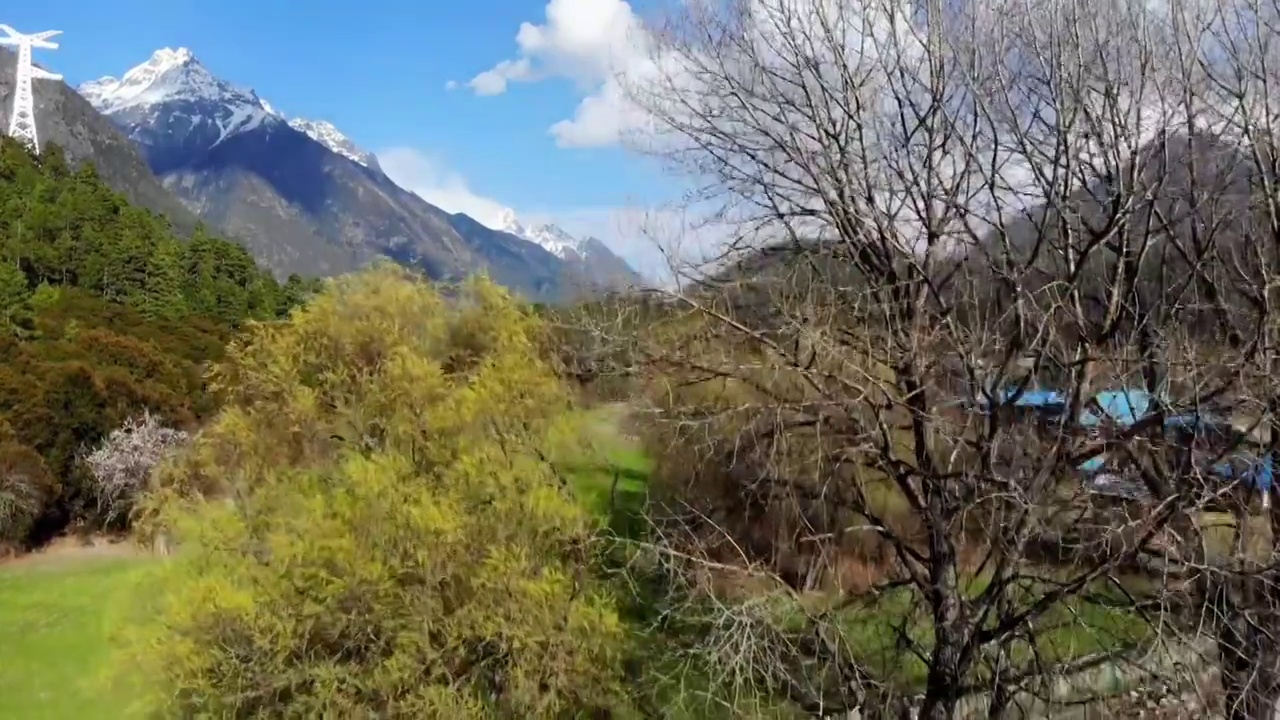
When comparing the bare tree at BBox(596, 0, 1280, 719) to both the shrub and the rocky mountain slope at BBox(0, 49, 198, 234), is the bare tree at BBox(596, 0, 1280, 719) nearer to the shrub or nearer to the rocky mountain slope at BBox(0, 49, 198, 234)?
the shrub

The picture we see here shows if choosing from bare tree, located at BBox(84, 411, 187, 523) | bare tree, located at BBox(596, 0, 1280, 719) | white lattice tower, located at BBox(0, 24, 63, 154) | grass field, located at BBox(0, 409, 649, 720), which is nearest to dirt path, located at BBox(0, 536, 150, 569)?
grass field, located at BBox(0, 409, 649, 720)

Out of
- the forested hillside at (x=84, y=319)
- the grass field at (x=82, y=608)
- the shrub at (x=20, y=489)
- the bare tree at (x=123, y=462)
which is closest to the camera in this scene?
the grass field at (x=82, y=608)

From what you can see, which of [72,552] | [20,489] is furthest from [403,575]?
[72,552]

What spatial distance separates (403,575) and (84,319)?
1412 inches

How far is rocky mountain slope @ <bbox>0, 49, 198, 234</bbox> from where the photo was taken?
126250 mm

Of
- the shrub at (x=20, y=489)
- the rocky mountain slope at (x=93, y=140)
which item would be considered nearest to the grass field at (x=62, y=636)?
the shrub at (x=20, y=489)

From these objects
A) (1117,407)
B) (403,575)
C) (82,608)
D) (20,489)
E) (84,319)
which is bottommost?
(82,608)

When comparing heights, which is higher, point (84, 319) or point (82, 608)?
point (84, 319)

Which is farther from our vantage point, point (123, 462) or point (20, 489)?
point (123, 462)

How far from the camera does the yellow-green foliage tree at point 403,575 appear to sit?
9.77 meters

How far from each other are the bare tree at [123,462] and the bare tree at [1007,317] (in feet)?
80.2

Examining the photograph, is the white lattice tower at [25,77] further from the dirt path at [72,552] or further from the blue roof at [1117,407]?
the blue roof at [1117,407]

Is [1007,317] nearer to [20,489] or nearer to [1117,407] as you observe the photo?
[1117,407]

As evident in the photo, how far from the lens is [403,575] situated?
10047mm
